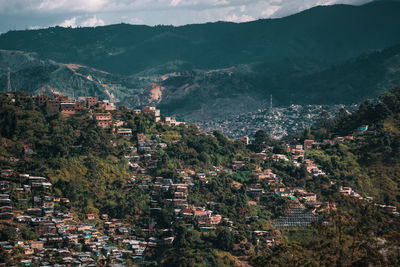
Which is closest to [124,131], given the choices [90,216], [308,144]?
[90,216]

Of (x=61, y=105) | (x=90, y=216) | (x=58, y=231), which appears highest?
(x=61, y=105)

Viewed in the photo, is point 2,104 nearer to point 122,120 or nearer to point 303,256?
point 122,120

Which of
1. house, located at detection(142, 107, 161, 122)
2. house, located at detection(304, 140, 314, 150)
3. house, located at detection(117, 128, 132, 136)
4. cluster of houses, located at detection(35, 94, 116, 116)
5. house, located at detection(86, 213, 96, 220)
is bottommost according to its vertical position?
house, located at detection(86, 213, 96, 220)

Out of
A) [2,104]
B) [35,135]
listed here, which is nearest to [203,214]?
[35,135]

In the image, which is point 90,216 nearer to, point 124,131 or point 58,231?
point 58,231

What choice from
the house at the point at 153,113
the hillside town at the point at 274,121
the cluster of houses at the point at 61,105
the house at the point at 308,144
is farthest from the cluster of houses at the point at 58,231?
the hillside town at the point at 274,121

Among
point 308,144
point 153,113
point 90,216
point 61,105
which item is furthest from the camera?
point 308,144

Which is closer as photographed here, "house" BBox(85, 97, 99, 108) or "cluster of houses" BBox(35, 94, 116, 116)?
"cluster of houses" BBox(35, 94, 116, 116)

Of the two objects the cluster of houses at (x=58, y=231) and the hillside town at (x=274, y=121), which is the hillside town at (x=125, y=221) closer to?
the cluster of houses at (x=58, y=231)

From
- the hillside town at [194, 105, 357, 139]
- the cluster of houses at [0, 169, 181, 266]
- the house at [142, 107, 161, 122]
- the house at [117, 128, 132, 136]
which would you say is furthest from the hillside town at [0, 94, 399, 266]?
the hillside town at [194, 105, 357, 139]

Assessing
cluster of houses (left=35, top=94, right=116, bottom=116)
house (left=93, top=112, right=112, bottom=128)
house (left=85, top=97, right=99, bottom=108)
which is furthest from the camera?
house (left=85, top=97, right=99, bottom=108)

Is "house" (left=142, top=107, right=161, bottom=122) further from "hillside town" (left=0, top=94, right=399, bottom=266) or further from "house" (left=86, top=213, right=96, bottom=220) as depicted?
"house" (left=86, top=213, right=96, bottom=220)

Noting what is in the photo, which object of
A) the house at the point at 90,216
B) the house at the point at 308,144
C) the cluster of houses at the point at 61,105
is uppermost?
the cluster of houses at the point at 61,105
